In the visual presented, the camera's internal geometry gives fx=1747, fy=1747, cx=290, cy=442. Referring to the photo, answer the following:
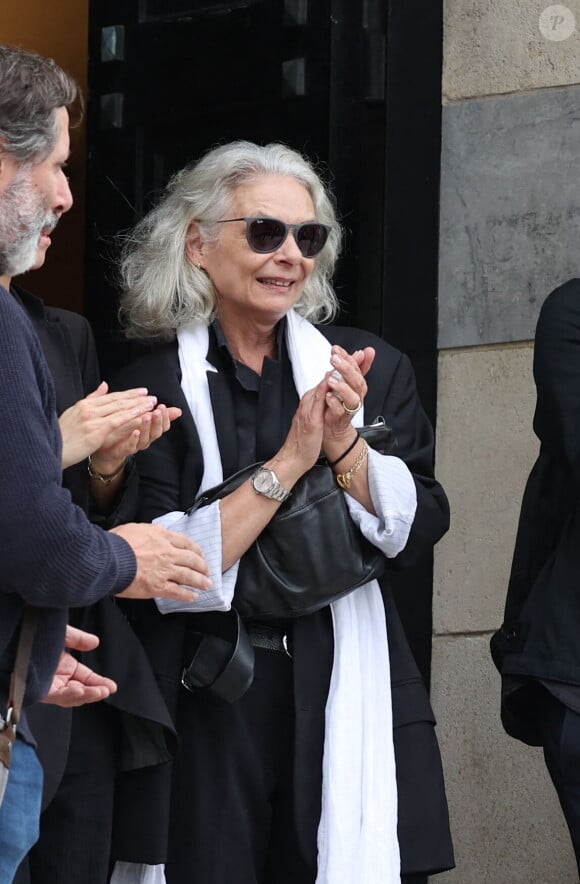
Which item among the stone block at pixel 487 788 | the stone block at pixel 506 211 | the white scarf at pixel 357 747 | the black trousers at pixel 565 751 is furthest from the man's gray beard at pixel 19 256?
the stone block at pixel 487 788

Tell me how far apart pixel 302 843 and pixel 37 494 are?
140 cm

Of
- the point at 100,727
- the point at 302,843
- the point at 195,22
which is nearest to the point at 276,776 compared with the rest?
the point at 302,843

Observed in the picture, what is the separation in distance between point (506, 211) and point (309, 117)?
2.25ft

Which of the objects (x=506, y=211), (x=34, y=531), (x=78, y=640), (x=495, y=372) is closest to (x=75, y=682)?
(x=78, y=640)

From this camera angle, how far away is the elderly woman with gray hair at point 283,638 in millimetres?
3801

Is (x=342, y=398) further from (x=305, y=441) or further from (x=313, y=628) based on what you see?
(x=313, y=628)

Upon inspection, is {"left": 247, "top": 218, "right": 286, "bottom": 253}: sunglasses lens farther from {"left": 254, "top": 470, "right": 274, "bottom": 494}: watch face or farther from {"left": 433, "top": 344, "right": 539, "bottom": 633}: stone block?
{"left": 433, "top": 344, "right": 539, "bottom": 633}: stone block

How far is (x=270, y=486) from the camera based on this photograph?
149 inches

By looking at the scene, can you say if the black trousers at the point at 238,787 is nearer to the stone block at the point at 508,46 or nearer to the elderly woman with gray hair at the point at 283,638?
the elderly woman with gray hair at the point at 283,638

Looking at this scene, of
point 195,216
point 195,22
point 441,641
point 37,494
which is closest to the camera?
point 37,494

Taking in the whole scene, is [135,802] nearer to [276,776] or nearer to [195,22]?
[276,776]

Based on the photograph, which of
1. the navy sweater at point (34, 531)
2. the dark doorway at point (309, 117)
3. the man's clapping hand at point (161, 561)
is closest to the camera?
the navy sweater at point (34, 531)

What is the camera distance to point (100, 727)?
150 inches

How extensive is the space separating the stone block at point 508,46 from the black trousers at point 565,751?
201cm
